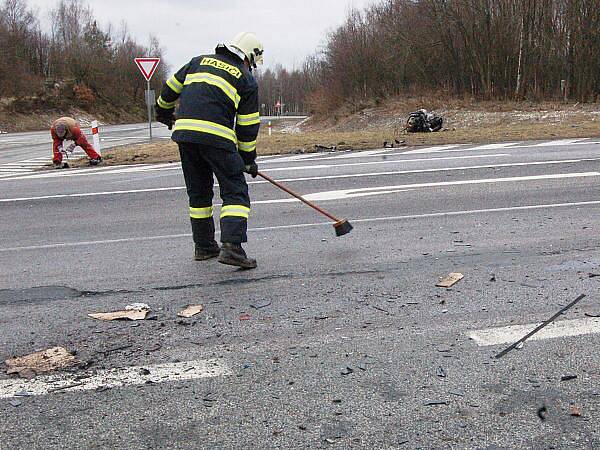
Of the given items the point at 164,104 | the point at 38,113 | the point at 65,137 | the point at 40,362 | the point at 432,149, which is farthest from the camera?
the point at 38,113

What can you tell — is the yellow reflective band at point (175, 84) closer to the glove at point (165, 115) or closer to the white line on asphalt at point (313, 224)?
the glove at point (165, 115)

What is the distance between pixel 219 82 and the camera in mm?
4914

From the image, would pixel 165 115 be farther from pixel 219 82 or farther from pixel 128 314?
pixel 128 314

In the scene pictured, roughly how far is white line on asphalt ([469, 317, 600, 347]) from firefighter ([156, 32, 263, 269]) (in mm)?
2116

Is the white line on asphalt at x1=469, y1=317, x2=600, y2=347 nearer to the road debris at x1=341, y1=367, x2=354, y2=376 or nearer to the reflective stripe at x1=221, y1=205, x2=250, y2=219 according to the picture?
the road debris at x1=341, y1=367, x2=354, y2=376

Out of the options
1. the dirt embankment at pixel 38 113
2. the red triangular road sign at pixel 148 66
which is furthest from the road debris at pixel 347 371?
the dirt embankment at pixel 38 113

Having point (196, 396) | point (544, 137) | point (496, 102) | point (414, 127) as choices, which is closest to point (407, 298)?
point (196, 396)

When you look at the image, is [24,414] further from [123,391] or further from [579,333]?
[579,333]

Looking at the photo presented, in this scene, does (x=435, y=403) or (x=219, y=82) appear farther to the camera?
(x=219, y=82)

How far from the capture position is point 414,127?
21.5 meters

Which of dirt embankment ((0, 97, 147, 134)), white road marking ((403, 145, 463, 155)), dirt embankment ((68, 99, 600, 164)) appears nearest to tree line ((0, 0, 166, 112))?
dirt embankment ((0, 97, 147, 134))

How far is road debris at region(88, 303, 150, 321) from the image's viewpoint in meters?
4.00

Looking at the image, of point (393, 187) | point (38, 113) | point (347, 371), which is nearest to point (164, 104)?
point (347, 371)

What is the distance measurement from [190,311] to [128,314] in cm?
39
